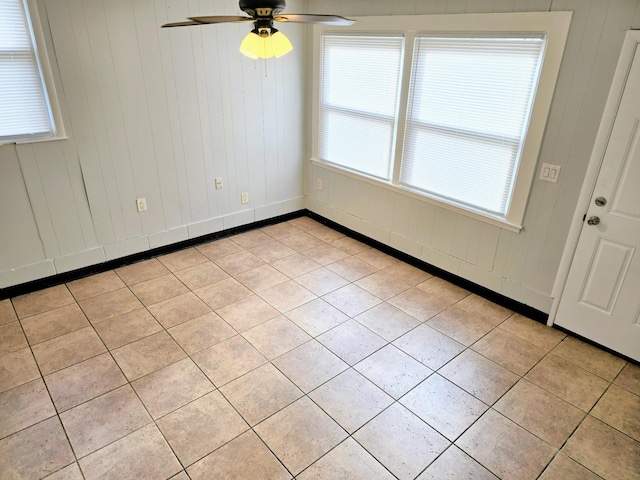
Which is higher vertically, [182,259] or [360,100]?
[360,100]

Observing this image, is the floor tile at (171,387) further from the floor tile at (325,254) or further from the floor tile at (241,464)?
the floor tile at (325,254)

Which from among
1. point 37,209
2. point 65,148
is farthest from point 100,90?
point 37,209

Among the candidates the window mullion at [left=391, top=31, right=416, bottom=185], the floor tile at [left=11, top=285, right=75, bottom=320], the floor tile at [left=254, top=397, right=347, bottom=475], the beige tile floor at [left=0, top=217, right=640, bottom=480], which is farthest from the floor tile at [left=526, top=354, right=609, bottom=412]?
the floor tile at [left=11, top=285, right=75, bottom=320]

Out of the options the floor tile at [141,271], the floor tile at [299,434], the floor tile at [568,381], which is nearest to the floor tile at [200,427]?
the floor tile at [299,434]

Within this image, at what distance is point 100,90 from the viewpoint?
330 cm

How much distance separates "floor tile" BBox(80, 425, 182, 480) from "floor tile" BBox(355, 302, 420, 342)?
5.24 feet

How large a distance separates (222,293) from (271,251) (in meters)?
0.89

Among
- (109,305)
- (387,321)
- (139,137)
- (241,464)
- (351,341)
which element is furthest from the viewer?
(139,137)

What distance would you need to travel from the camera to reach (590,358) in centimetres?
280

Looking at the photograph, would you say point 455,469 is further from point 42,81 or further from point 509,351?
point 42,81

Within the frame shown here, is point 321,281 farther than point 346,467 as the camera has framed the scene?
Yes

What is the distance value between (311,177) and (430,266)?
1.85 m

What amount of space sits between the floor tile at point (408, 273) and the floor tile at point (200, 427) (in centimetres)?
201

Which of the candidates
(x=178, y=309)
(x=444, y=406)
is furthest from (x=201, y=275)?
(x=444, y=406)
